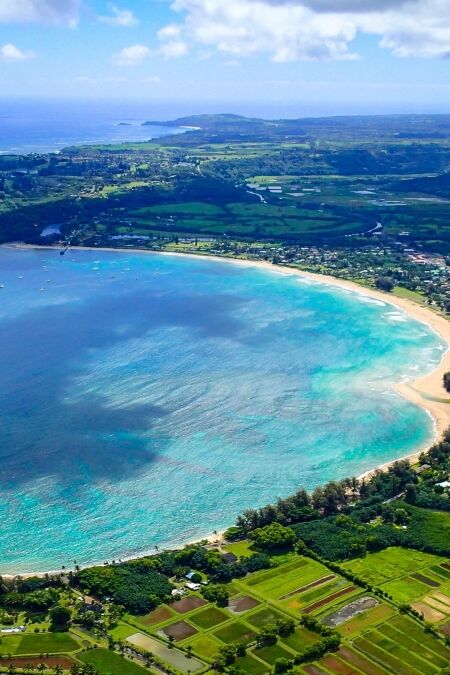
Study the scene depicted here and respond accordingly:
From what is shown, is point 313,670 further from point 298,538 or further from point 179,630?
point 298,538

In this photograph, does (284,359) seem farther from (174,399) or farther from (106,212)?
(106,212)

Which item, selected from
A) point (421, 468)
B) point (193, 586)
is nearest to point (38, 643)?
point (193, 586)

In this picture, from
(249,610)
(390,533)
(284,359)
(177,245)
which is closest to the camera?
(249,610)

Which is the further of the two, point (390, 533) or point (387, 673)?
point (390, 533)

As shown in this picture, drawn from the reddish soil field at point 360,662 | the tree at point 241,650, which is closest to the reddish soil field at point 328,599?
the reddish soil field at point 360,662

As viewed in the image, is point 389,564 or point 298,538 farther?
point 298,538

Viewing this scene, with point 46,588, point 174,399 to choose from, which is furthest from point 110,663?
point 174,399
